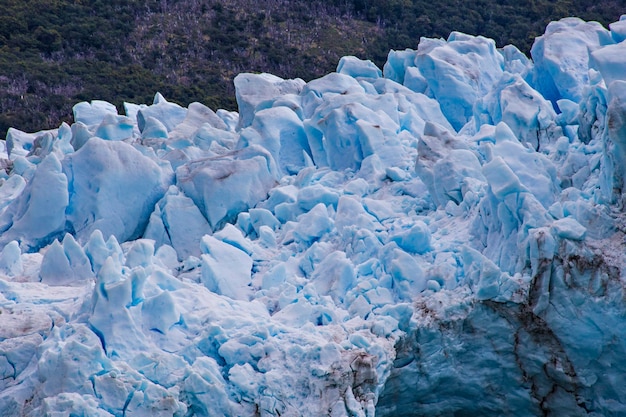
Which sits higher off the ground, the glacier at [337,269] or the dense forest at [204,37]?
the glacier at [337,269]

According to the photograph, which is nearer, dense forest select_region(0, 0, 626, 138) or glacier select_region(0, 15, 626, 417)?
glacier select_region(0, 15, 626, 417)

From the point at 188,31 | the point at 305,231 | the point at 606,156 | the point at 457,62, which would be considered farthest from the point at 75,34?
the point at 606,156

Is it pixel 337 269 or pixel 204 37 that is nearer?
pixel 337 269

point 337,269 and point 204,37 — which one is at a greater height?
point 337,269

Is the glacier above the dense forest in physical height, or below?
above

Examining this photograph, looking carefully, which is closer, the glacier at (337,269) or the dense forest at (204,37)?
the glacier at (337,269)
